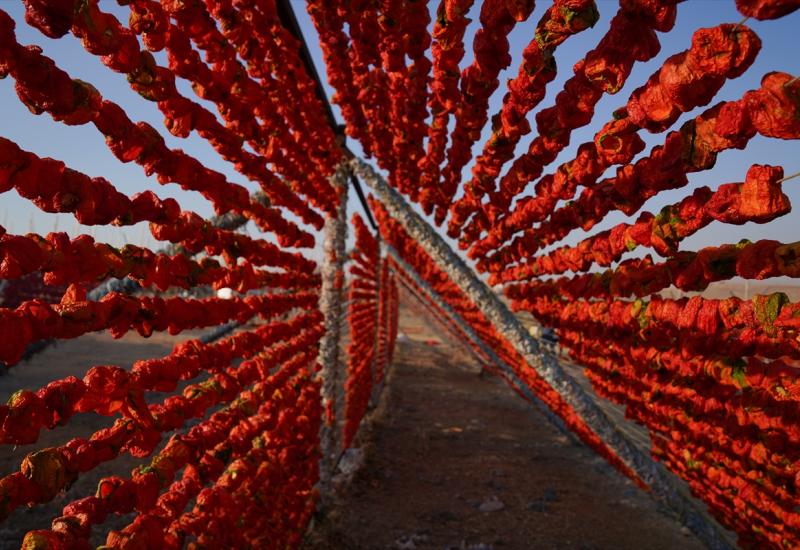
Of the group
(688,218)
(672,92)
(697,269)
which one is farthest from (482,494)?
(672,92)

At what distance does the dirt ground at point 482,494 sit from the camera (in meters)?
4.77

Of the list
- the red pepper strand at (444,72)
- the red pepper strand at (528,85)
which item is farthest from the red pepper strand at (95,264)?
the red pepper strand at (528,85)

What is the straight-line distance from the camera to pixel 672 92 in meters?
1.17

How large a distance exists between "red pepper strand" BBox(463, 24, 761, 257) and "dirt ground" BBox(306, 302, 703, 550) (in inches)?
174

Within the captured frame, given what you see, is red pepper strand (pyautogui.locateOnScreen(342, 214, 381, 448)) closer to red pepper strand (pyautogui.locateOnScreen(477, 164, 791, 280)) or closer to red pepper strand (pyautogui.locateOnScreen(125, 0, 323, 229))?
red pepper strand (pyautogui.locateOnScreen(125, 0, 323, 229))

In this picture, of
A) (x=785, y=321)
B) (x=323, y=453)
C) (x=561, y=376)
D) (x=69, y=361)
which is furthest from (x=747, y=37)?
(x=69, y=361)

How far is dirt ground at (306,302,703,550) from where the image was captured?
4770 mm

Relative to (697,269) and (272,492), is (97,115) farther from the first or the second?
(272,492)

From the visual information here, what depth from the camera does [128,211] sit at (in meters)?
1.58

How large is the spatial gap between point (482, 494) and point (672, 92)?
5874mm

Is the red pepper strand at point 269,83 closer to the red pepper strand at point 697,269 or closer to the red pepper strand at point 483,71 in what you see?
the red pepper strand at point 483,71

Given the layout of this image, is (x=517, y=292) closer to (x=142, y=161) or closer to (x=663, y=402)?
(x=663, y=402)

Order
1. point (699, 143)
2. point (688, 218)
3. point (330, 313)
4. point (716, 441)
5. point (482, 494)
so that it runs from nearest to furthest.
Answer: point (699, 143) < point (688, 218) < point (716, 441) < point (330, 313) < point (482, 494)

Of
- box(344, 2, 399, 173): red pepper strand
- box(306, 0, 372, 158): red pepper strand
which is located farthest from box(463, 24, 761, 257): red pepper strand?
box(306, 0, 372, 158): red pepper strand
